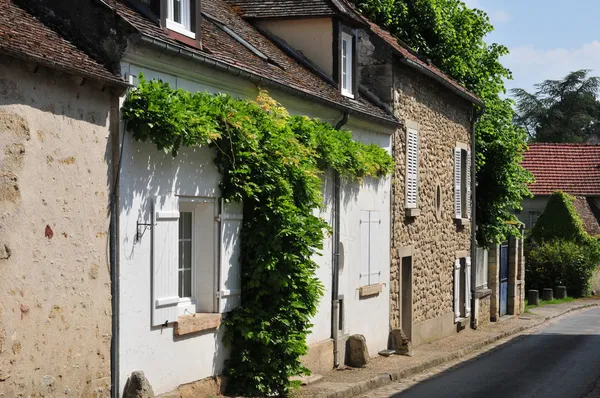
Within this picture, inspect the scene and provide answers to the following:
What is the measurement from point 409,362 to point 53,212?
32.0 feet

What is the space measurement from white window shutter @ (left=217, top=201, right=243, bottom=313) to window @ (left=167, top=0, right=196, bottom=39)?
2.05 meters

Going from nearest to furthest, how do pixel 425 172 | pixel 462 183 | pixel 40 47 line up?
1. pixel 40 47
2. pixel 425 172
3. pixel 462 183

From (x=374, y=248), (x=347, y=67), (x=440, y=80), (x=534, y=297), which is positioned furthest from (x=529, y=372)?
(x=534, y=297)

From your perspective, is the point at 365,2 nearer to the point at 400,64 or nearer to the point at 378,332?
the point at 400,64

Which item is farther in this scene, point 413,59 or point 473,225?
point 473,225

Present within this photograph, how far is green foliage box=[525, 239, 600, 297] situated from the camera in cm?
3825

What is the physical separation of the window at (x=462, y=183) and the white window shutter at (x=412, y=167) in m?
3.65

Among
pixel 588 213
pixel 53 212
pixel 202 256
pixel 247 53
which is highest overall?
pixel 247 53

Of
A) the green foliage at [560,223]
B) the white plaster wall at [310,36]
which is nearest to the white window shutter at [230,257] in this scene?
the white plaster wall at [310,36]

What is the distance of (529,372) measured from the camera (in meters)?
16.6

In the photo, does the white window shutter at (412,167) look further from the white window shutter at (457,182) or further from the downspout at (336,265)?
the downspout at (336,265)

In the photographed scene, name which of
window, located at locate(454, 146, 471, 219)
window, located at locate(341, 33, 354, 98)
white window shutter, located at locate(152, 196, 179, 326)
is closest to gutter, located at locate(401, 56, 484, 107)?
window, located at locate(454, 146, 471, 219)

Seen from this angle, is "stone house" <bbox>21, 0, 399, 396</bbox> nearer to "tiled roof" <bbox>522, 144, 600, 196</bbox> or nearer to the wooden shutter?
the wooden shutter

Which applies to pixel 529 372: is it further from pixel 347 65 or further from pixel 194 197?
pixel 194 197
